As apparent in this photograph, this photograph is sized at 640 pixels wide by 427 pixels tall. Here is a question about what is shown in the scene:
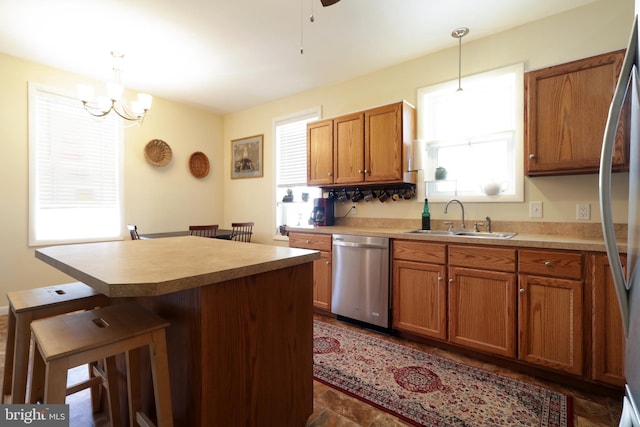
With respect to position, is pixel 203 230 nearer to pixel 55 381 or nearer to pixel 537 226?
pixel 55 381

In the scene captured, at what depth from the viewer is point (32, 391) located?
1271 millimetres

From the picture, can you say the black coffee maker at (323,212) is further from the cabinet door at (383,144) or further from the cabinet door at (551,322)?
the cabinet door at (551,322)

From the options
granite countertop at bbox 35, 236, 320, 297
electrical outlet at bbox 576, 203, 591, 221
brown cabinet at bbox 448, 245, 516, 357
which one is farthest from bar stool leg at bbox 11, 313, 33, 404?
electrical outlet at bbox 576, 203, 591, 221

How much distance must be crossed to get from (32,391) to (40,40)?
313cm

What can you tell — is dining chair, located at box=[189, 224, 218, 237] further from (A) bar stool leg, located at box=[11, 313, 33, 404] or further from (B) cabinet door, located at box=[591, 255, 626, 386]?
(B) cabinet door, located at box=[591, 255, 626, 386]

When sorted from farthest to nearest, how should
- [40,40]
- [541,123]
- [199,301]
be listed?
[40,40], [541,123], [199,301]

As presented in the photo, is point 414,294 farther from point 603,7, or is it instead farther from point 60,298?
point 603,7

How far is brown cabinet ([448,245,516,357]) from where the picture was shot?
6.88 feet

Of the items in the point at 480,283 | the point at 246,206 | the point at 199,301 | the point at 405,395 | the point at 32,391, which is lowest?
the point at 405,395

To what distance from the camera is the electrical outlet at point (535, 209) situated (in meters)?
2.47

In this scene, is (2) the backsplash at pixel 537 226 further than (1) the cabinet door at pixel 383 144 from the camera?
No

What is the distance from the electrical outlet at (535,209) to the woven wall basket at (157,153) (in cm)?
432

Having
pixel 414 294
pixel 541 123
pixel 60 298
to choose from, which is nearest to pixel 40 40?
pixel 60 298

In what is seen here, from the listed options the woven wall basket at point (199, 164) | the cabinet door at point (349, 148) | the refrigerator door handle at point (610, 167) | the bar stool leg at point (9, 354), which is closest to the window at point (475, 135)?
the cabinet door at point (349, 148)
